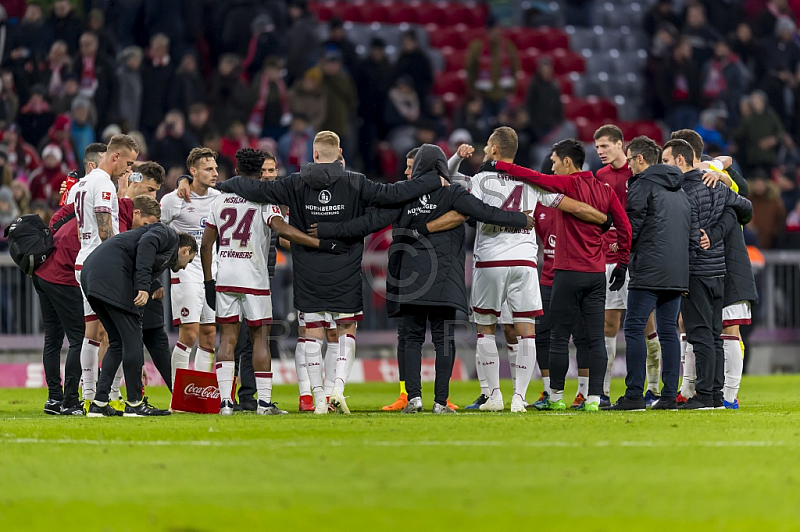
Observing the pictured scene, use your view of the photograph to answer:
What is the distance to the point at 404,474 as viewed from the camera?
6188 mm

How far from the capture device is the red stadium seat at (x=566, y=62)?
25.7 m

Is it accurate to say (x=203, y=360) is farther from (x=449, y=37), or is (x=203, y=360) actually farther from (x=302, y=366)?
(x=449, y=37)

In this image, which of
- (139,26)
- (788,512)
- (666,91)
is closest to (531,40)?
(666,91)

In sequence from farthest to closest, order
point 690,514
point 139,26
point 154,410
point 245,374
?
point 139,26, point 245,374, point 154,410, point 690,514

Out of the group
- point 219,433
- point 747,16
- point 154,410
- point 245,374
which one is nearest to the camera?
point 219,433

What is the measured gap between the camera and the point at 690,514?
525 centimetres

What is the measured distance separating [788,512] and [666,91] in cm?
1936

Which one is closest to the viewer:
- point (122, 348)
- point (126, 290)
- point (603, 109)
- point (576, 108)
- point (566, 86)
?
point (126, 290)

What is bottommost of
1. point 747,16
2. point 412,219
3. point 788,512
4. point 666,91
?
point 788,512

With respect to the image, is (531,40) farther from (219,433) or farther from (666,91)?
(219,433)

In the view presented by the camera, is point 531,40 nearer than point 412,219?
No

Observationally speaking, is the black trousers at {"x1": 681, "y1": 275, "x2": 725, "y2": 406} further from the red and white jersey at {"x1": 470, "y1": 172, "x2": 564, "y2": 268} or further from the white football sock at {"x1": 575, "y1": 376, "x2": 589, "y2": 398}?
the red and white jersey at {"x1": 470, "y1": 172, "x2": 564, "y2": 268}

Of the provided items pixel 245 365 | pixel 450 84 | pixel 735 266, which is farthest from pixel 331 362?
pixel 450 84

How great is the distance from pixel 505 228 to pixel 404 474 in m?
4.36
